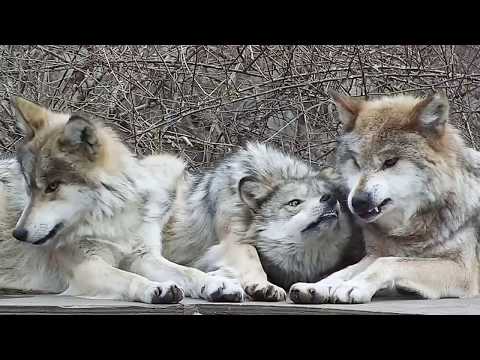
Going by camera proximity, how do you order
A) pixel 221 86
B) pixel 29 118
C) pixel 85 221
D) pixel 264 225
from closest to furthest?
pixel 85 221
pixel 29 118
pixel 264 225
pixel 221 86

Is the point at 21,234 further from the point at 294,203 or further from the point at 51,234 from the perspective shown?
the point at 294,203

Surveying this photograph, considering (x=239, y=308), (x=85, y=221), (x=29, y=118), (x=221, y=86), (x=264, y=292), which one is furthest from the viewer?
(x=221, y=86)

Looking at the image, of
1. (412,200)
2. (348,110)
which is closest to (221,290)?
(412,200)

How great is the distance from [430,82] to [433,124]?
2484mm

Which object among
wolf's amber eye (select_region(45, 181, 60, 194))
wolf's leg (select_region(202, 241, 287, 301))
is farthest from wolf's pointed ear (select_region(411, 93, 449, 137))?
wolf's amber eye (select_region(45, 181, 60, 194))

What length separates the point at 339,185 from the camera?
4.27 metres

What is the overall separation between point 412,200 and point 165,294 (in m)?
1.33

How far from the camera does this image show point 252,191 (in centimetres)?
440

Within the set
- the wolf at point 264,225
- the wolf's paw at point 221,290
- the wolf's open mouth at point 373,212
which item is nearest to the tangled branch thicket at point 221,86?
the wolf at point 264,225

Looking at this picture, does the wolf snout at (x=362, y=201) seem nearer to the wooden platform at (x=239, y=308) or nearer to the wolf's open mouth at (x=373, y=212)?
the wolf's open mouth at (x=373, y=212)

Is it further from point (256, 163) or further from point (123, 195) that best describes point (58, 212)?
point (256, 163)

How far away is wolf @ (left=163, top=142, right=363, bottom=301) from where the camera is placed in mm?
4148

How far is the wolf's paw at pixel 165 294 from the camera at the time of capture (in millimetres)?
3723

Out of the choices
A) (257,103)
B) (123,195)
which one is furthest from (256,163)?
(257,103)
